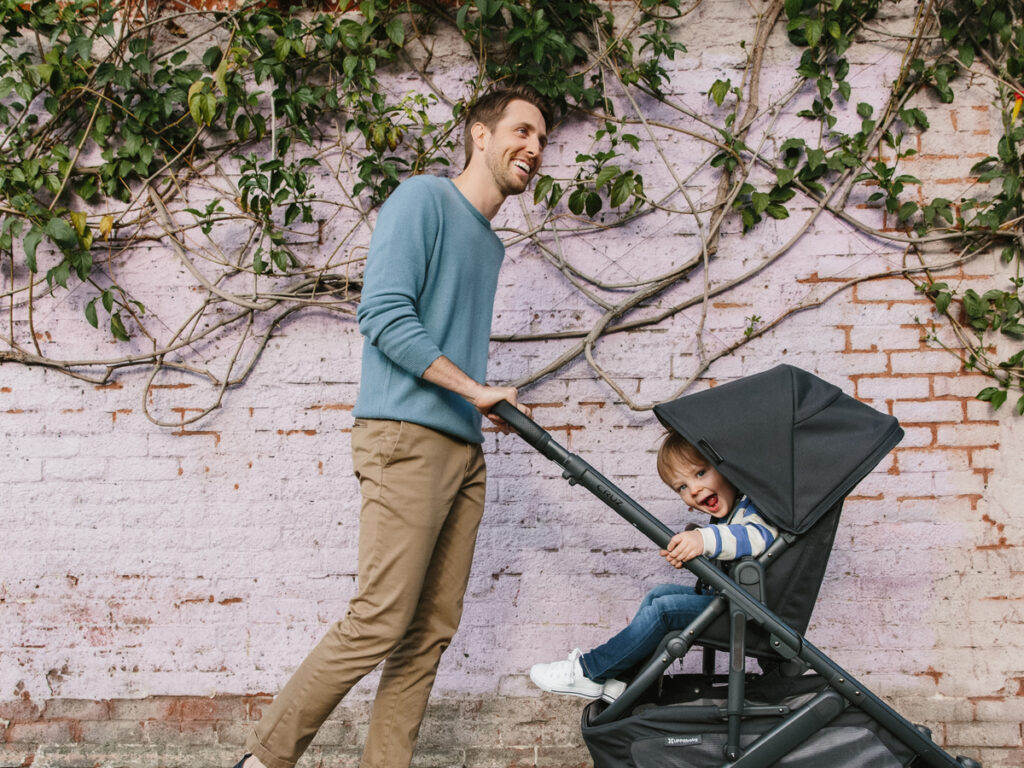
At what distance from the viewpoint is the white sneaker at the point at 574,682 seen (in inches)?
78.2

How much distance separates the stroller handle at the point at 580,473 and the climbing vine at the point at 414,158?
0.83 m

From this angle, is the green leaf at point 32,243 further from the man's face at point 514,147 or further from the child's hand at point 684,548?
the child's hand at point 684,548

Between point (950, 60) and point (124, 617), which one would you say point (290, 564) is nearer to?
point (124, 617)

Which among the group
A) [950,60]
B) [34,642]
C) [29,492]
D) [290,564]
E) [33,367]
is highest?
[950,60]

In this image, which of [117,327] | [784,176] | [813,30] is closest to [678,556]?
[784,176]

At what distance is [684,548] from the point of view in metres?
1.78

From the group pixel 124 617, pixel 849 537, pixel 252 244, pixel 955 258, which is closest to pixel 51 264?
pixel 252 244

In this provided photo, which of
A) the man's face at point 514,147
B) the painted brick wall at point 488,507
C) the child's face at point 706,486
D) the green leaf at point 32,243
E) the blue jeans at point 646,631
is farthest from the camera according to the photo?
the painted brick wall at point 488,507

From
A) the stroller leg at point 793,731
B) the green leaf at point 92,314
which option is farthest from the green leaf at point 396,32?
the stroller leg at point 793,731

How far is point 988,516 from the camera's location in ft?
A: 8.80

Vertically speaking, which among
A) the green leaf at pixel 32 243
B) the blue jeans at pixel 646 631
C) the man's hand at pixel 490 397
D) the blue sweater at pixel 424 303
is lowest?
the blue jeans at pixel 646 631

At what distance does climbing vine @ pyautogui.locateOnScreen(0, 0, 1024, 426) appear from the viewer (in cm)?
266

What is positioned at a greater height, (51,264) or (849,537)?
(51,264)

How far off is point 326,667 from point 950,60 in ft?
8.72
